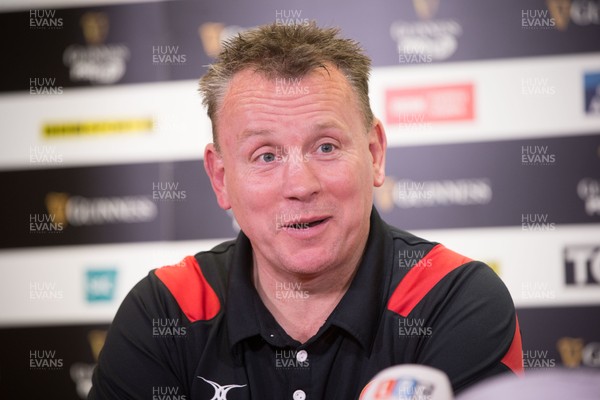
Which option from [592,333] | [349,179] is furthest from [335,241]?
[592,333]

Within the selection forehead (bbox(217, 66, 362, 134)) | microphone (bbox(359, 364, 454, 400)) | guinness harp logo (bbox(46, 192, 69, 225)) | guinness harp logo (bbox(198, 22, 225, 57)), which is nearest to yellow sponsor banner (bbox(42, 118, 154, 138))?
guinness harp logo (bbox(46, 192, 69, 225))

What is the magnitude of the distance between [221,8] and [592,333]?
6.18 feet

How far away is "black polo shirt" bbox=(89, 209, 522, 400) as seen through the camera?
154 cm

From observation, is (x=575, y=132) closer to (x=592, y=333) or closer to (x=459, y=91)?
(x=459, y=91)

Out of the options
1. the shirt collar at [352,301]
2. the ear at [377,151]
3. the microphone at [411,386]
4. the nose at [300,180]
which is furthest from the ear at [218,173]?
the microphone at [411,386]

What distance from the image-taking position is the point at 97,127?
3.02m

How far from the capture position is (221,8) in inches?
115

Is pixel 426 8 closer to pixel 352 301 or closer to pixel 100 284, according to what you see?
pixel 352 301

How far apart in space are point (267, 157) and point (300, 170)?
10 cm

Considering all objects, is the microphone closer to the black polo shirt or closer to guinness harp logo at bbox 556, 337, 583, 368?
the black polo shirt

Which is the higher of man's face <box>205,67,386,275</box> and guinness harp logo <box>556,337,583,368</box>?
man's face <box>205,67,386,275</box>

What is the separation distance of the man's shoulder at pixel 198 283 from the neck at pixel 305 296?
0.13 meters

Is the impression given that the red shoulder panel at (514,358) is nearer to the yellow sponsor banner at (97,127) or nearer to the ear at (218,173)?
the ear at (218,173)

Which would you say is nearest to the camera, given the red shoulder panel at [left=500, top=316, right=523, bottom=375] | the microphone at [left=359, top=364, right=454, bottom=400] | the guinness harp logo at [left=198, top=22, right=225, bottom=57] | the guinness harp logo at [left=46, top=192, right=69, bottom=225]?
the microphone at [left=359, top=364, right=454, bottom=400]
